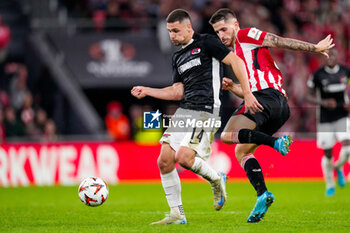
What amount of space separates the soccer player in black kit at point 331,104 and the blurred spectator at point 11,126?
753cm

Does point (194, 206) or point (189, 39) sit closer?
point (189, 39)

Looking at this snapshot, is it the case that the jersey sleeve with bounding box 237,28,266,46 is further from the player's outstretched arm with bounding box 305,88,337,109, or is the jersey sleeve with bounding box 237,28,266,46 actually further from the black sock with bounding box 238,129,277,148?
the player's outstretched arm with bounding box 305,88,337,109

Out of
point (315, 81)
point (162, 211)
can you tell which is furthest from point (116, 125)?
point (162, 211)

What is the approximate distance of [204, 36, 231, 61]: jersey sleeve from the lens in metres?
7.33

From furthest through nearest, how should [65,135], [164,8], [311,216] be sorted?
[164,8]
[65,135]
[311,216]

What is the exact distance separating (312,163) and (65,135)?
6.37 meters

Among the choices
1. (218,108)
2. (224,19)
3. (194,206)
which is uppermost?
(224,19)

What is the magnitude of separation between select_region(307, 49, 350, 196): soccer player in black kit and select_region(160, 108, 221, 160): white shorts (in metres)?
5.54

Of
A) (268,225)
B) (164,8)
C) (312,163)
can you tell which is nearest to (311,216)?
(268,225)

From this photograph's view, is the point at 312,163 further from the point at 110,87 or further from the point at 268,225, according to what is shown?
the point at 268,225

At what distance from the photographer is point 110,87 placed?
19.7 meters

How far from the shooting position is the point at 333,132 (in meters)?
12.8

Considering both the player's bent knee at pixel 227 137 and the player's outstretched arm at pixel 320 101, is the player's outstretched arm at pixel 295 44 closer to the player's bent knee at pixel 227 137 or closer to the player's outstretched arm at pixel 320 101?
the player's bent knee at pixel 227 137

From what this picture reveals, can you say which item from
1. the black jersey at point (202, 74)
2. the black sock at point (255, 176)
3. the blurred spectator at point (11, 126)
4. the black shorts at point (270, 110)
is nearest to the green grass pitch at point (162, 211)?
the black sock at point (255, 176)
